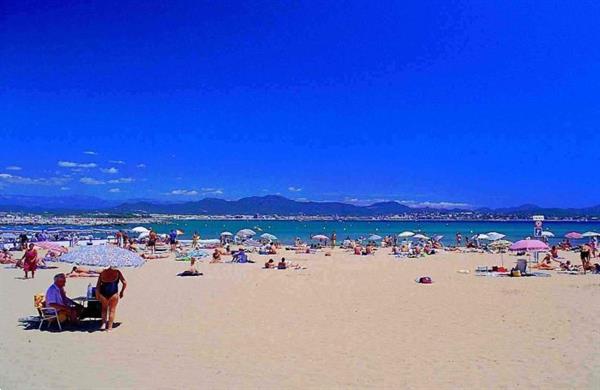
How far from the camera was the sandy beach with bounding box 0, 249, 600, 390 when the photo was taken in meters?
6.06

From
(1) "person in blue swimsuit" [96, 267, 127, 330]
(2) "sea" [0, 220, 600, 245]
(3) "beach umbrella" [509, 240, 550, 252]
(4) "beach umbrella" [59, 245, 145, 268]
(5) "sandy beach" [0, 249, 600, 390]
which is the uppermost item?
(2) "sea" [0, 220, 600, 245]

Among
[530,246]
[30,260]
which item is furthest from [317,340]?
[30,260]

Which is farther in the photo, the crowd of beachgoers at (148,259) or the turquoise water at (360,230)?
the turquoise water at (360,230)

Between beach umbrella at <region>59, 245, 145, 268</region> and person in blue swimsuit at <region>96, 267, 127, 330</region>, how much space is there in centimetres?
73

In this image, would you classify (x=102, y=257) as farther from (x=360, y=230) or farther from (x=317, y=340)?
(x=360, y=230)

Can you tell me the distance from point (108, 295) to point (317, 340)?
3641 millimetres

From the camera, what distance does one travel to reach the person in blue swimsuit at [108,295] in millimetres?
8617

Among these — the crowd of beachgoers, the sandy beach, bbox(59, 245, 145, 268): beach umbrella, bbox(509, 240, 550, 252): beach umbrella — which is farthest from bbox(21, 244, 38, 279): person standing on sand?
bbox(509, 240, 550, 252): beach umbrella

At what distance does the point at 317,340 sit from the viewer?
7.91 metres

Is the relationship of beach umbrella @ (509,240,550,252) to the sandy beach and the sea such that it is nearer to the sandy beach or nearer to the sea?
the sandy beach

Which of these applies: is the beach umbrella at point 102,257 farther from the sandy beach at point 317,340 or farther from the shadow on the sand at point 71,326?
the shadow on the sand at point 71,326

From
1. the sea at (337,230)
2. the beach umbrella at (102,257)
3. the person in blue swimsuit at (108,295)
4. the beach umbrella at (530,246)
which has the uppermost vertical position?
the sea at (337,230)

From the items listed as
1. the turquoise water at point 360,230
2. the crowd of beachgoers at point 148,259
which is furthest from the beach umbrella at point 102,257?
the turquoise water at point 360,230

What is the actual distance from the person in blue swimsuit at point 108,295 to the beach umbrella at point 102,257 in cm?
73
